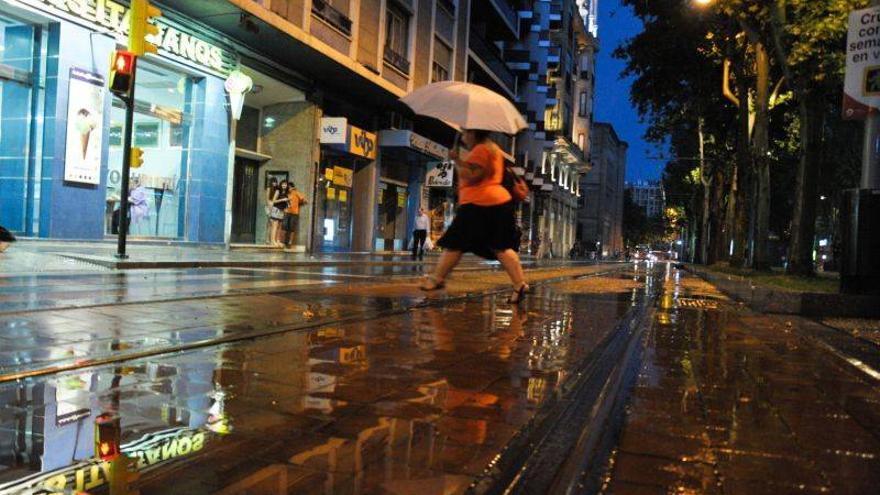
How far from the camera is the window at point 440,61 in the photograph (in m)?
31.1

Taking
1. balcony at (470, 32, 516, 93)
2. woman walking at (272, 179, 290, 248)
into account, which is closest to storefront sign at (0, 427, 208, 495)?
woman walking at (272, 179, 290, 248)

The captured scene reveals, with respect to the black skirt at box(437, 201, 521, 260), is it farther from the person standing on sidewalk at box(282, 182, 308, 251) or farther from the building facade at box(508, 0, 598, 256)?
the building facade at box(508, 0, 598, 256)

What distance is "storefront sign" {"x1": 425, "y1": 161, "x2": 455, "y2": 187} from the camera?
1266 inches

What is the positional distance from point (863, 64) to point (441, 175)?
23.5m

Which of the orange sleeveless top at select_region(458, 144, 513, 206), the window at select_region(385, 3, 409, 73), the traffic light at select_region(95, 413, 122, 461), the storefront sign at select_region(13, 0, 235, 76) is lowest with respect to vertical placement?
the traffic light at select_region(95, 413, 122, 461)

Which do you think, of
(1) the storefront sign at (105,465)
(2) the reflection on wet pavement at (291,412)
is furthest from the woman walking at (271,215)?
(1) the storefront sign at (105,465)

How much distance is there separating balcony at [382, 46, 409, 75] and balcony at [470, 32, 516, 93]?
9.84m

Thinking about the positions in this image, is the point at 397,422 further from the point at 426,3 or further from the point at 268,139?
the point at 426,3

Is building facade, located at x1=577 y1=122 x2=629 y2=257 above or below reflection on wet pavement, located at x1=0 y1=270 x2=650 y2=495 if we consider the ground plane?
above

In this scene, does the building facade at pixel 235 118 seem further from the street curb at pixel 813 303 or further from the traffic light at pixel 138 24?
the street curb at pixel 813 303

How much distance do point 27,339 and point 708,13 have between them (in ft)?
67.6

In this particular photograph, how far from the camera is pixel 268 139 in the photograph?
924 inches

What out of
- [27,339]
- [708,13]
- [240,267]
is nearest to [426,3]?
[708,13]

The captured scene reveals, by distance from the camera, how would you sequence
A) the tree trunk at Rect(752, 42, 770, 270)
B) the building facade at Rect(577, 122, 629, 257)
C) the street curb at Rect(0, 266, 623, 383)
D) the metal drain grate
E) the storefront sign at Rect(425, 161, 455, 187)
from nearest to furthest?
the street curb at Rect(0, 266, 623, 383) → the metal drain grate → the tree trunk at Rect(752, 42, 770, 270) → the storefront sign at Rect(425, 161, 455, 187) → the building facade at Rect(577, 122, 629, 257)
